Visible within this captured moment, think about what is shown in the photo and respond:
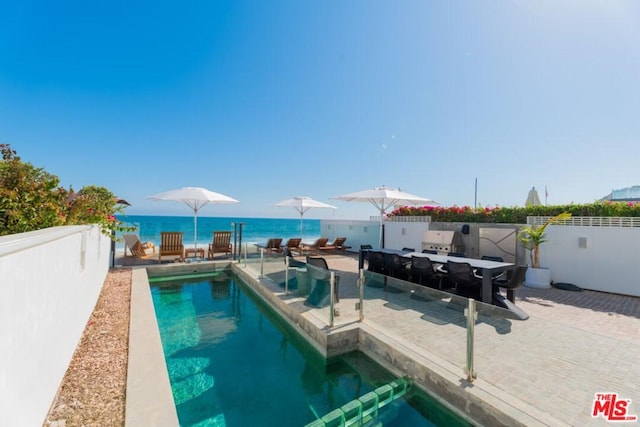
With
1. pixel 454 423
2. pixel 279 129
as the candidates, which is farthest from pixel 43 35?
pixel 454 423

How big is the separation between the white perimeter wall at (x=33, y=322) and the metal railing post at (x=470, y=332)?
149 inches

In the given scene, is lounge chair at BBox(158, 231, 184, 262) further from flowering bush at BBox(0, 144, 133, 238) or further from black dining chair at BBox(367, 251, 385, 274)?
black dining chair at BBox(367, 251, 385, 274)

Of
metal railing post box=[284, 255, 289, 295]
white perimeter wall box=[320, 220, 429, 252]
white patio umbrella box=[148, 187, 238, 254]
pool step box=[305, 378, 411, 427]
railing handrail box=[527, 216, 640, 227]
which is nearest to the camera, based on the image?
pool step box=[305, 378, 411, 427]

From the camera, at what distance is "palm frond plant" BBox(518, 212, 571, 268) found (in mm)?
7457

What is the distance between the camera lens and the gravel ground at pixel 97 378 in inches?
92.0

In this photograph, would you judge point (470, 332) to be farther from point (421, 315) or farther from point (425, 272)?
point (425, 272)

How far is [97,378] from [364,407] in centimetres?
299

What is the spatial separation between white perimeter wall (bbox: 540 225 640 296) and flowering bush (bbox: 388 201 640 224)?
0.62 meters

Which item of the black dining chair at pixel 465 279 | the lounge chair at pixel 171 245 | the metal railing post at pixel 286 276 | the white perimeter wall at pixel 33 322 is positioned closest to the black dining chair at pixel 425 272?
the black dining chair at pixel 465 279

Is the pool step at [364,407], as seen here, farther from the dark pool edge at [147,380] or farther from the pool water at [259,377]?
the dark pool edge at [147,380]

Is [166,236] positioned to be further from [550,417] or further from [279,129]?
[550,417]

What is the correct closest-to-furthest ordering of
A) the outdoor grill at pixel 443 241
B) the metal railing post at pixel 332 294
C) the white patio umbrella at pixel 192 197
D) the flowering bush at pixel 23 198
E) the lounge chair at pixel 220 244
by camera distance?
1. the flowering bush at pixel 23 198
2. the metal railing post at pixel 332 294
3. the white patio umbrella at pixel 192 197
4. the outdoor grill at pixel 443 241
5. the lounge chair at pixel 220 244

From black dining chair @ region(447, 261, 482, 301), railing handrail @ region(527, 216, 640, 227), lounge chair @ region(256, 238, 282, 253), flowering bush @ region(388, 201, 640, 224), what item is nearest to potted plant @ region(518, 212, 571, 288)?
railing handrail @ region(527, 216, 640, 227)

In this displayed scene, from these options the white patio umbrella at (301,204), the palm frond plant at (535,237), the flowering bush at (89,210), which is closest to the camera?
the flowering bush at (89,210)
